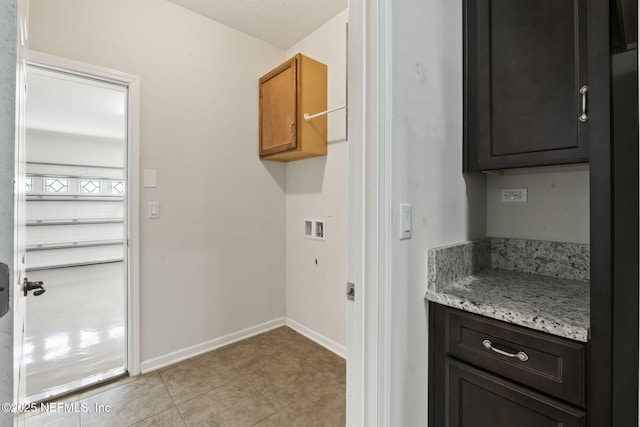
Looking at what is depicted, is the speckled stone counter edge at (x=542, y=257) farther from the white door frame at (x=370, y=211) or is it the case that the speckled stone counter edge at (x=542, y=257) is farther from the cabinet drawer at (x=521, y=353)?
the white door frame at (x=370, y=211)

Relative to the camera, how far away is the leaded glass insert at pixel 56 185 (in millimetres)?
5445

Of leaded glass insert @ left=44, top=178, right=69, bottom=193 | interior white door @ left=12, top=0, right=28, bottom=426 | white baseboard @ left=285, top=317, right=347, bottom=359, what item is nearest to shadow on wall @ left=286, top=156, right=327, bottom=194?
white baseboard @ left=285, top=317, right=347, bottom=359

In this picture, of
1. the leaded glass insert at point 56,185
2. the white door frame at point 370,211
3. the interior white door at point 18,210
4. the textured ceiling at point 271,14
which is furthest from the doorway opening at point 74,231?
the white door frame at point 370,211

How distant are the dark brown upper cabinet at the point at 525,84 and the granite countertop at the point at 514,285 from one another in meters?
0.46

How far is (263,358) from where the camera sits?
2322 mm

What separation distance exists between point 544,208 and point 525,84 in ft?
2.05

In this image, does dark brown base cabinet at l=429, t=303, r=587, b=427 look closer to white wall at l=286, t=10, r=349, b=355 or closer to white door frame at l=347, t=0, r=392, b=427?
white door frame at l=347, t=0, r=392, b=427

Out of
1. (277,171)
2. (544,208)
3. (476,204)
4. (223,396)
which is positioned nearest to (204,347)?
(223,396)

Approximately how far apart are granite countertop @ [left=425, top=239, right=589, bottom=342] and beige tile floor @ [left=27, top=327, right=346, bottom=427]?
1.11 m

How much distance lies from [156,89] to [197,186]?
2.54ft

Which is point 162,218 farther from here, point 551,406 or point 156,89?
point 551,406

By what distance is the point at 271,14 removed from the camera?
7.72 ft

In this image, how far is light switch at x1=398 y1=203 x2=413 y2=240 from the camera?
40.1 inches

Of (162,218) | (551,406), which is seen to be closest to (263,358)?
(162,218)
